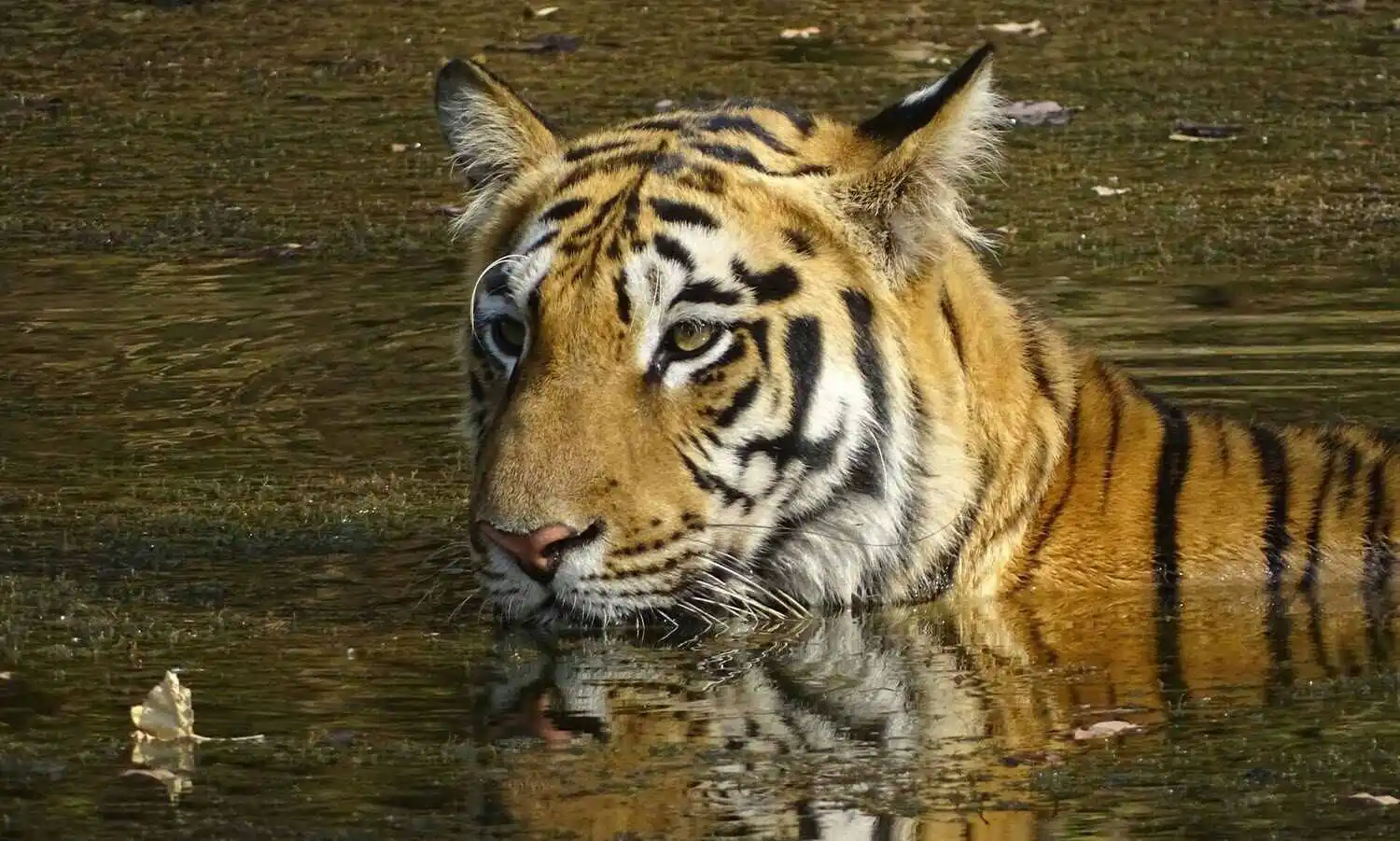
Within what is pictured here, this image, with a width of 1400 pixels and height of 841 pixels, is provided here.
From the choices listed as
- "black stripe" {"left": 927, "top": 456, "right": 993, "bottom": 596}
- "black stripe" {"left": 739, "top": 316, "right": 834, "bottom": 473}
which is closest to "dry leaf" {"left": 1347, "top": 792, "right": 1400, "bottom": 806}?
"black stripe" {"left": 927, "top": 456, "right": 993, "bottom": 596}

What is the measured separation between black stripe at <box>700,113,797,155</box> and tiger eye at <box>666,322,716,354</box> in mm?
405

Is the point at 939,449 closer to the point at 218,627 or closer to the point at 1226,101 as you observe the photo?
the point at 218,627

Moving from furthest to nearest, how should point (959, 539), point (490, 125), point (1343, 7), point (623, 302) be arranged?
point (1343, 7) → point (490, 125) → point (959, 539) → point (623, 302)

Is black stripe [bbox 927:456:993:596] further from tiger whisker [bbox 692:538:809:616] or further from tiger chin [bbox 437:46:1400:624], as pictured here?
tiger whisker [bbox 692:538:809:616]

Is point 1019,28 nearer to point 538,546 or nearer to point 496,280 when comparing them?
point 496,280

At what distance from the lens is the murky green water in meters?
3.99

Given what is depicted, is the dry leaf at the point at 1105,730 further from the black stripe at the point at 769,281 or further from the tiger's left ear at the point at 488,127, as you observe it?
the tiger's left ear at the point at 488,127

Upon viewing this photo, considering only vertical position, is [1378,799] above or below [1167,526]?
below

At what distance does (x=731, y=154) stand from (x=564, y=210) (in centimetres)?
32

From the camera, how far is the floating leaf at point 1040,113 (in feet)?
30.8

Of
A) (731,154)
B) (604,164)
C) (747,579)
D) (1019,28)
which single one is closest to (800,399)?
(747,579)

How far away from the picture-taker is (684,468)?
187 inches

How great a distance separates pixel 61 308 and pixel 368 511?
2.17 meters

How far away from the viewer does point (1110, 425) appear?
16.7ft
